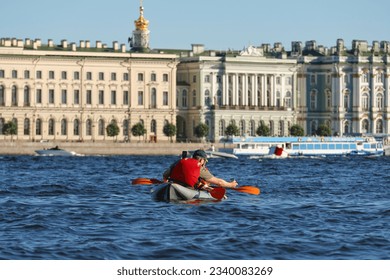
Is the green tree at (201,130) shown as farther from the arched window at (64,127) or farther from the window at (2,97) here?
the window at (2,97)

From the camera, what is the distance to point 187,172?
3400 cm

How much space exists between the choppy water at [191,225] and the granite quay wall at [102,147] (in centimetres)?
5398

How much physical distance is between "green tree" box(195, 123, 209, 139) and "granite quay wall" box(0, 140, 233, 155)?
6.38 m

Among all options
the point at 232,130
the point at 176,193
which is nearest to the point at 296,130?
the point at 232,130

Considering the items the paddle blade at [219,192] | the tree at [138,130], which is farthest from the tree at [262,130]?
the paddle blade at [219,192]

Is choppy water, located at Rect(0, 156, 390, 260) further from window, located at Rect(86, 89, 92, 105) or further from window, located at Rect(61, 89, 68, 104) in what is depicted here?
window, located at Rect(86, 89, 92, 105)

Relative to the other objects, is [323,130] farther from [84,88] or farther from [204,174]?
[204,174]

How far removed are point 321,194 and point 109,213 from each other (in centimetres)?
1053

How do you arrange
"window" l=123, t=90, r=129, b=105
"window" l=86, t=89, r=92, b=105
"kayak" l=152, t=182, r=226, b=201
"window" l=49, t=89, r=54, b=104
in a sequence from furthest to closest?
"window" l=123, t=90, r=129, b=105
"window" l=86, t=89, r=92, b=105
"window" l=49, t=89, r=54, b=104
"kayak" l=152, t=182, r=226, b=201

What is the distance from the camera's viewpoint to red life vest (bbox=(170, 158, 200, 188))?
33.8m

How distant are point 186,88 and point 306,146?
2079cm

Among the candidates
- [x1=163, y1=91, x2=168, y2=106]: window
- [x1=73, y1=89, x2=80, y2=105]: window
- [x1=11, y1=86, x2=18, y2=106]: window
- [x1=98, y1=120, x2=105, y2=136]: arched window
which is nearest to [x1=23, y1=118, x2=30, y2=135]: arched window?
[x1=11, y1=86, x2=18, y2=106]: window

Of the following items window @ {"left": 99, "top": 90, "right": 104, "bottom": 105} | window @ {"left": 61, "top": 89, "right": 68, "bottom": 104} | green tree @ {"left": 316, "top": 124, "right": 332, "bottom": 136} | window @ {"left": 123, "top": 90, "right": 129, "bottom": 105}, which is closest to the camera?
window @ {"left": 61, "top": 89, "right": 68, "bottom": 104}
